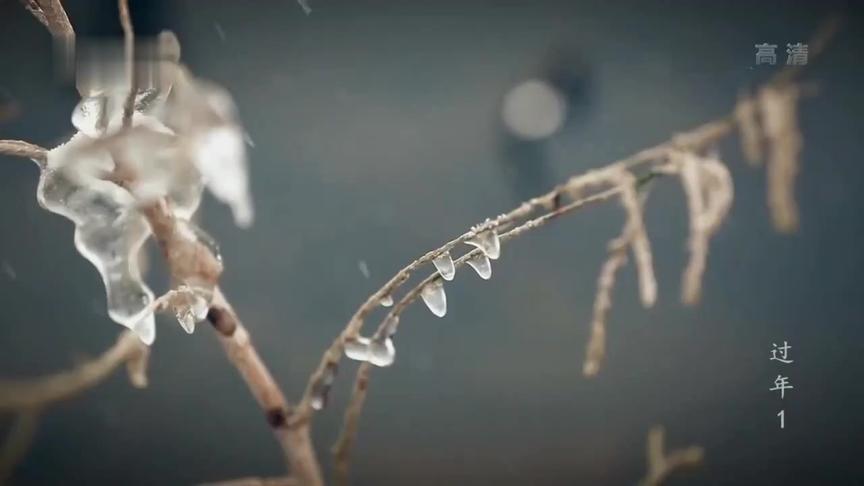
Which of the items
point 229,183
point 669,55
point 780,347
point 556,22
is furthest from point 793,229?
point 229,183

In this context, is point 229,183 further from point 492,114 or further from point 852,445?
point 852,445

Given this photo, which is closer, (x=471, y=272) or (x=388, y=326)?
(x=388, y=326)

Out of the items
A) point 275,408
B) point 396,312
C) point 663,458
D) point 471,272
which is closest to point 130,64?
point 396,312


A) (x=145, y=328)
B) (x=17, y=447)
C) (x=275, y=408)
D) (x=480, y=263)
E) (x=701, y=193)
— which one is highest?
(x=701, y=193)

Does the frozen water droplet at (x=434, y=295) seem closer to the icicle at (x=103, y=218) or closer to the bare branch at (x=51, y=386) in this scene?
the icicle at (x=103, y=218)

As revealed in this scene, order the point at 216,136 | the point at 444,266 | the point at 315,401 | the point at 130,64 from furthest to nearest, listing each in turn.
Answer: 1. the point at 216,136
2. the point at 315,401
3. the point at 444,266
4. the point at 130,64

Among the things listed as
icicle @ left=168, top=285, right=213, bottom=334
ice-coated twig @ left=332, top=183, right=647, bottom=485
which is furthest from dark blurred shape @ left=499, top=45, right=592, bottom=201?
icicle @ left=168, top=285, right=213, bottom=334

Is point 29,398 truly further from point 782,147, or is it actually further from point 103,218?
point 782,147
